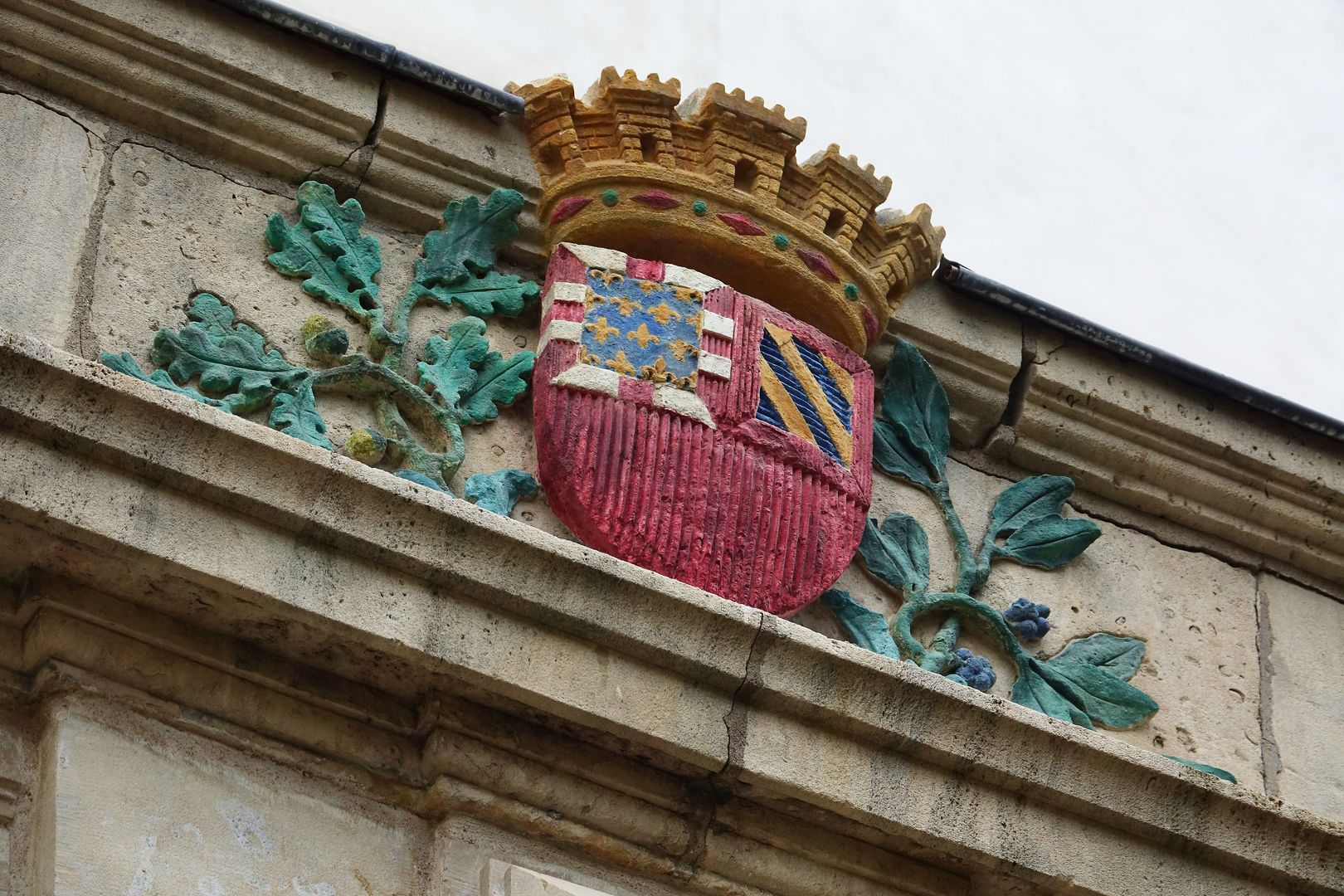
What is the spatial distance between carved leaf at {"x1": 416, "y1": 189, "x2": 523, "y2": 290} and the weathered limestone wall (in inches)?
1.8

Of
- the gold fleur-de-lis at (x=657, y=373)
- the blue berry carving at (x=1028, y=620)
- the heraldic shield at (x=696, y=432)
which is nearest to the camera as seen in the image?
the heraldic shield at (x=696, y=432)

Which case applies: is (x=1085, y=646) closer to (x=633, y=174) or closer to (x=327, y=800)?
(x=633, y=174)

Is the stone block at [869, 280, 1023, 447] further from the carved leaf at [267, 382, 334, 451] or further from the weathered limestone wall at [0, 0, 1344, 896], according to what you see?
the carved leaf at [267, 382, 334, 451]

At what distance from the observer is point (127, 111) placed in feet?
12.2

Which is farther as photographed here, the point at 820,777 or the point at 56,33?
the point at 56,33

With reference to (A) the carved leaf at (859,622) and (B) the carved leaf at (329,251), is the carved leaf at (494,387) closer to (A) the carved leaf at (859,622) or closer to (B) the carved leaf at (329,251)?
(B) the carved leaf at (329,251)

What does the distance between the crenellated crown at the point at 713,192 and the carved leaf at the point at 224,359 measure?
0.59m

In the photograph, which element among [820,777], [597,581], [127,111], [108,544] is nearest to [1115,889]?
[820,777]

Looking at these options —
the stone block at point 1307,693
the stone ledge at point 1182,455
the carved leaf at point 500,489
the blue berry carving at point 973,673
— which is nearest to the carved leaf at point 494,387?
the carved leaf at point 500,489

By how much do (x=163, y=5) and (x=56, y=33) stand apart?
18 cm

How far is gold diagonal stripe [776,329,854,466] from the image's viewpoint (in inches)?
150

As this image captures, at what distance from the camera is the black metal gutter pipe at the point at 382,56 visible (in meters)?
3.80

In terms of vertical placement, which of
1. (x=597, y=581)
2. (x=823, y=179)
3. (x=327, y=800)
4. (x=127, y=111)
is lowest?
(x=327, y=800)

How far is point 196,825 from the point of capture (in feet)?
9.99
